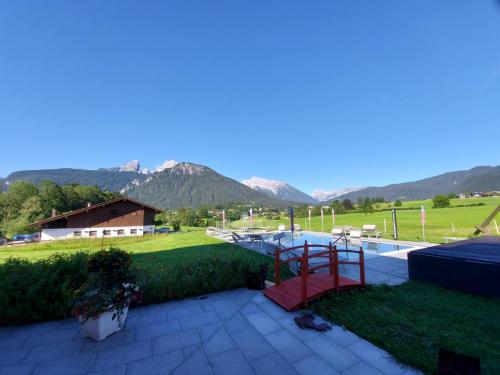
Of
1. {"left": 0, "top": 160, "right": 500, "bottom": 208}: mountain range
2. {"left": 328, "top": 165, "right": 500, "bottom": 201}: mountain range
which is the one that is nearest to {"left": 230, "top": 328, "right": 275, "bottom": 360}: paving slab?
{"left": 328, "top": 165, "right": 500, "bottom": 201}: mountain range

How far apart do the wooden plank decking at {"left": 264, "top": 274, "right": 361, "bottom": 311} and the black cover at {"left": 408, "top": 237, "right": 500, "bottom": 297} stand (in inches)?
90.4

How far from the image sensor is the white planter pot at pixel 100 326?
3602 millimetres

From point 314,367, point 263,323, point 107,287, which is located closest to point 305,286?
point 263,323

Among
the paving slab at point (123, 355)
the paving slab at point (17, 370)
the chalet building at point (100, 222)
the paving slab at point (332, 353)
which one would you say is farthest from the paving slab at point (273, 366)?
the chalet building at point (100, 222)

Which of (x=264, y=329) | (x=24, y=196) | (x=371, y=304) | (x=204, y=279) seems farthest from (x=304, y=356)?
(x=24, y=196)

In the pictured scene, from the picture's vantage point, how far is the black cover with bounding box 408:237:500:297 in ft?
16.5

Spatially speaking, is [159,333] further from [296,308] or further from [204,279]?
[296,308]

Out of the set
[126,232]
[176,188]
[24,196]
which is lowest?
[126,232]

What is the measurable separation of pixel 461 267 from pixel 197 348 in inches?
248

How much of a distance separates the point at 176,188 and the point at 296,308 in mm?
136993

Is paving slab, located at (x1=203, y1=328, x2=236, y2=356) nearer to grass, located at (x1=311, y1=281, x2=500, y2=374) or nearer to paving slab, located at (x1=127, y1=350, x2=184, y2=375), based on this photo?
paving slab, located at (x1=127, y1=350, x2=184, y2=375)

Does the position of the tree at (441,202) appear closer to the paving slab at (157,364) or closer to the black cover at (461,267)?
the black cover at (461,267)

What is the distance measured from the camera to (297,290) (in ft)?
16.5

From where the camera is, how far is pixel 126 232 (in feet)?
97.4
